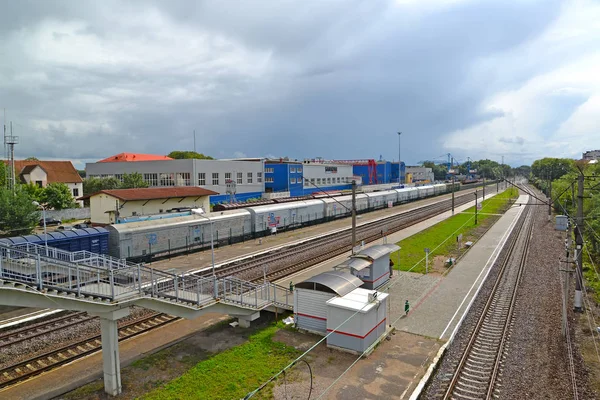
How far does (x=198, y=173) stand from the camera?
67562 millimetres

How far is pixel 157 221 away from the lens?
33375mm

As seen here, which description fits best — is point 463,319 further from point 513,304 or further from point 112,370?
point 112,370

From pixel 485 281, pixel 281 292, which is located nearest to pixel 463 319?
pixel 485 281

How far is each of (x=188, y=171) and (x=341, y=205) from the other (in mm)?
27885

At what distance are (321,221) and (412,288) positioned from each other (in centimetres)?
3186

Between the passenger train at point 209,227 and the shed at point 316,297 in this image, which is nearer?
the shed at point 316,297

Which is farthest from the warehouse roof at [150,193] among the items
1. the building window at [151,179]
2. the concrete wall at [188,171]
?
the building window at [151,179]

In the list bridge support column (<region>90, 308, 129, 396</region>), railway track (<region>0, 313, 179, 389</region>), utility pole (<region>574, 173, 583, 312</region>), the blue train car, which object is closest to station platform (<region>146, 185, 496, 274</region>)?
the blue train car

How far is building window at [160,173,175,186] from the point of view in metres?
69.3

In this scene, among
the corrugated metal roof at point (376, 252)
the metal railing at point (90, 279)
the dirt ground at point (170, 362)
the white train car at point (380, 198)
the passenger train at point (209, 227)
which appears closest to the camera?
the metal railing at point (90, 279)

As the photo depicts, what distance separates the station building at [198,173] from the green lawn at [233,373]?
4787 centimetres

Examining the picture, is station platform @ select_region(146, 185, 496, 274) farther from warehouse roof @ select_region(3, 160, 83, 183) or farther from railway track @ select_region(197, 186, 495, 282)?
warehouse roof @ select_region(3, 160, 83, 183)

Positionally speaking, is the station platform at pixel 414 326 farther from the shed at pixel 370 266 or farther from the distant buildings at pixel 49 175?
the distant buildings at pixel 49 175

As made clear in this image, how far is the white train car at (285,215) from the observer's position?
145ft
